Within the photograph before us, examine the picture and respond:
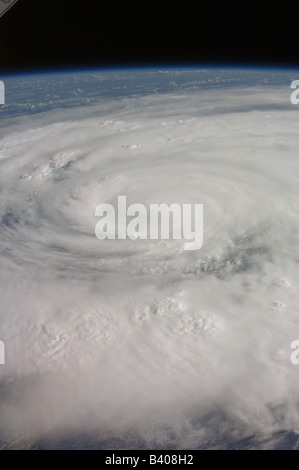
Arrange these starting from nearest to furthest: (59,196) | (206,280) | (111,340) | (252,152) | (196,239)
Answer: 1. (111,340)
2. (206,280)
3. (196,239)
4. (59,196)
5. (252,152)

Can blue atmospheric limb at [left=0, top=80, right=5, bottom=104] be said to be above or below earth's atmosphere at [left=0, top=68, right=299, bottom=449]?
above

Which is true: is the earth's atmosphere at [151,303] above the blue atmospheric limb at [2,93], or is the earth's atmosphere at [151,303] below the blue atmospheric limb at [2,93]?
below

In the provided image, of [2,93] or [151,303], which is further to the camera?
[2,93]

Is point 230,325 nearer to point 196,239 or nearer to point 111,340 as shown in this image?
point 111,340

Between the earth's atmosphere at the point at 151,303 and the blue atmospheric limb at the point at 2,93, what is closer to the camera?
the earth's atmosphere at the point at 151,303

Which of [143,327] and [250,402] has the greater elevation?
[143,327]

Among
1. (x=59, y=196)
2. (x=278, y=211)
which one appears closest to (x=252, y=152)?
(x=278, y=211)

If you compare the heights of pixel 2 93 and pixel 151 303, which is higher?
pixel 2 93

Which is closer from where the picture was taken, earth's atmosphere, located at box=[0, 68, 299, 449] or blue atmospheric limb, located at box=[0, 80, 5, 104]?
earth's atmosphere, located at box=[0, 68, 299, 449]
